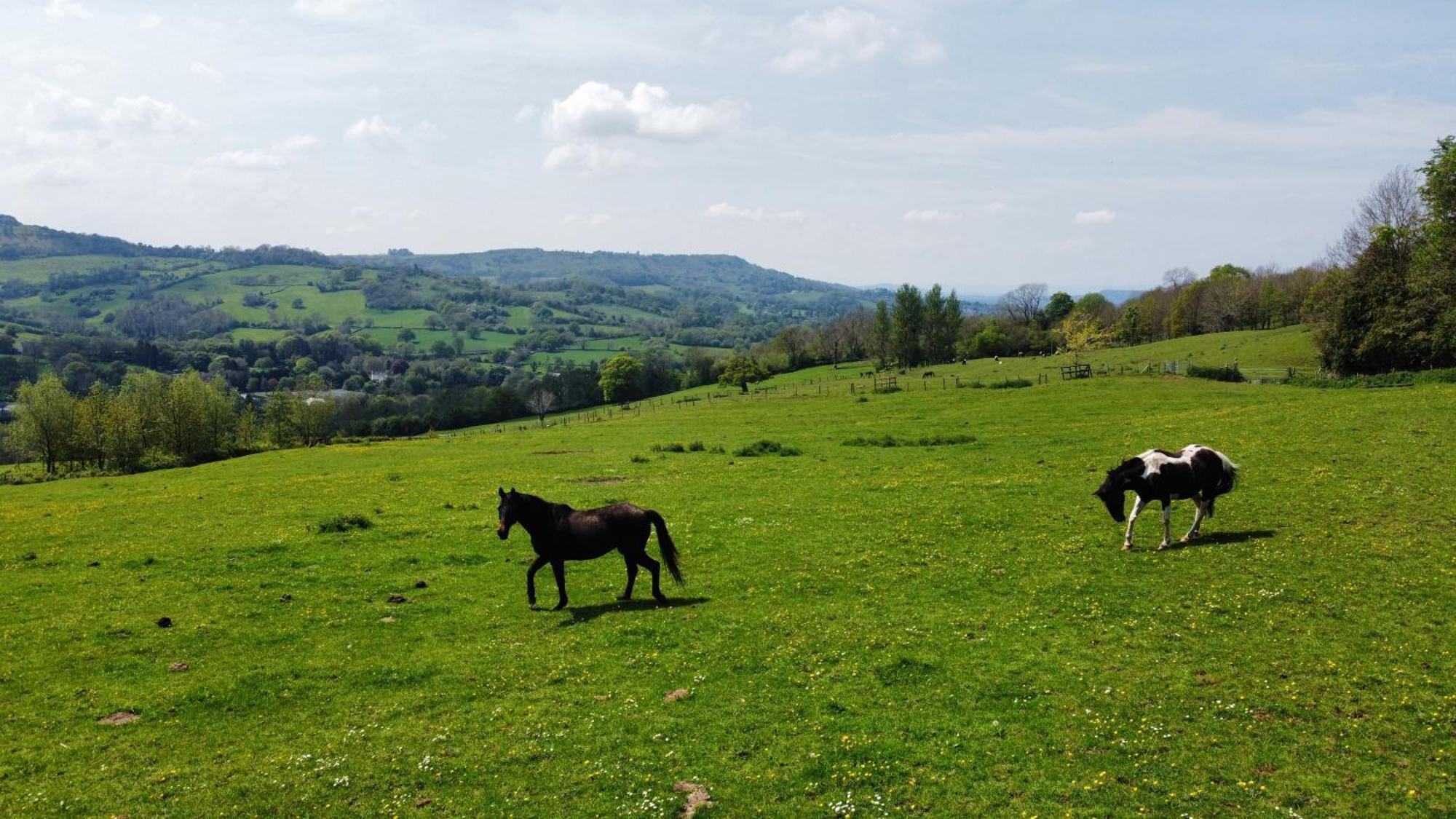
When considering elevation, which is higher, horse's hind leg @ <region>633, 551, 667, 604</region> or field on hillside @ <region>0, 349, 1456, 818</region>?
horse's hind leg @ <region>633, 551, 667, 604</region>

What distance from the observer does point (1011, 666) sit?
1411 centimetres

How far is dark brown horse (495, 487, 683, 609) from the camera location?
1872cm

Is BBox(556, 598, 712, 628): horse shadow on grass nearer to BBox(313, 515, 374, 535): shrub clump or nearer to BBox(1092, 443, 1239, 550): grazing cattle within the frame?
BBox(1092, 443, 1239, 550): grazing cattle

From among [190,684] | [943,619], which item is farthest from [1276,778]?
[190,684]

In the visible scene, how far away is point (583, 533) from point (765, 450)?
29431 millimetres

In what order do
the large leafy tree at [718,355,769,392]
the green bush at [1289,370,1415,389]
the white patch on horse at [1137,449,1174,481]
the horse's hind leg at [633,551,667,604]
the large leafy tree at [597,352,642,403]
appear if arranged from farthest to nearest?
1. the large leafy tree at [597,352,642,403]
2. the large leafy tree at [718,355,769,392]
3. the green bush at [1289,370,1415,389]
4. the white patch on horse at [1137,449,1174,481]
5. the horse's hind leg at [633,551,667,604]

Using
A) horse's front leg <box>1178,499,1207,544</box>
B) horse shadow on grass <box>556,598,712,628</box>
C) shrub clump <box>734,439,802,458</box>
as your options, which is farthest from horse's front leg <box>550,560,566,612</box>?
shrub clump <box>734,439,802,458</box>

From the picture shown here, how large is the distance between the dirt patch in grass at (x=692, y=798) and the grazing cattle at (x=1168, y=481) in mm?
15113

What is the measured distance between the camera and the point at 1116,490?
70.3ft

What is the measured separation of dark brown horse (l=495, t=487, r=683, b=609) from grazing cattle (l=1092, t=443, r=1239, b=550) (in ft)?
42.0

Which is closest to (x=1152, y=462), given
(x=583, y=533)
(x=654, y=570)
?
(x=654, y=570)

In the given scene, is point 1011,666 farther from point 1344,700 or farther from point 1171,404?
point 1171,404

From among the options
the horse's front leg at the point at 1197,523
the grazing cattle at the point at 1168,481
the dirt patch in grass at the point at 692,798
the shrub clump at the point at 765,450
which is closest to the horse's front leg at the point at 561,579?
the dirt patch in grass at the point at 692,798

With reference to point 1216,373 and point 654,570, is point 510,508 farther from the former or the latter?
point 1216,373
